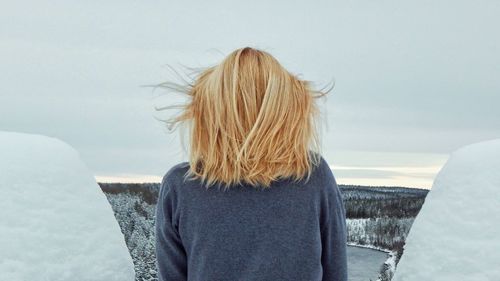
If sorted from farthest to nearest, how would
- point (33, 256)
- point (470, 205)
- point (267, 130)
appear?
1. point (33, 256)
2. point (470, 205)
3. point (267, 130)

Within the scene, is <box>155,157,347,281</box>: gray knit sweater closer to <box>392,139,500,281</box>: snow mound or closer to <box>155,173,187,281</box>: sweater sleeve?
<box>155,173,187,281</box>: sweater sleeve

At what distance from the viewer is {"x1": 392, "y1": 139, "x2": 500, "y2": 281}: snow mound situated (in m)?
4.35

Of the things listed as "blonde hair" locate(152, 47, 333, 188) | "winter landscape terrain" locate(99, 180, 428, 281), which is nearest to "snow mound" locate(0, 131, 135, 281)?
"blonde hair" locate(152, 47, 333, 188)

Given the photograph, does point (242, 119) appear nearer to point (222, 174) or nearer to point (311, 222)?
point (222, 174)

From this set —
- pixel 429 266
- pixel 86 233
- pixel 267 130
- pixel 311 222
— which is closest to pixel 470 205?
pixel 429 266

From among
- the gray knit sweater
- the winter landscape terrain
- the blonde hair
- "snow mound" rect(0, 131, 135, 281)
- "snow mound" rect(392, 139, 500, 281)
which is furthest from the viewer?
the winter landscape terrain

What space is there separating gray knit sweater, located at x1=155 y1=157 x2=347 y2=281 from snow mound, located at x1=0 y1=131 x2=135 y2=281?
2.33m

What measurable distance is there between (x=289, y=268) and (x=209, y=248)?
330mm

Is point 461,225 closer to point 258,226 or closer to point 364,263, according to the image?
point 258,226

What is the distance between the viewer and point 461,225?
4.43 metres

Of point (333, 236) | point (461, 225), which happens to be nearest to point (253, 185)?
point (333, 236)

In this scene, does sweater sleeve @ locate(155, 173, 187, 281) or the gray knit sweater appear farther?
sweater sleeve @ locate(155, 173, 187, 281)

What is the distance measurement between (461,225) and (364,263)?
54232mm

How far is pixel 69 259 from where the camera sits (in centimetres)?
494
